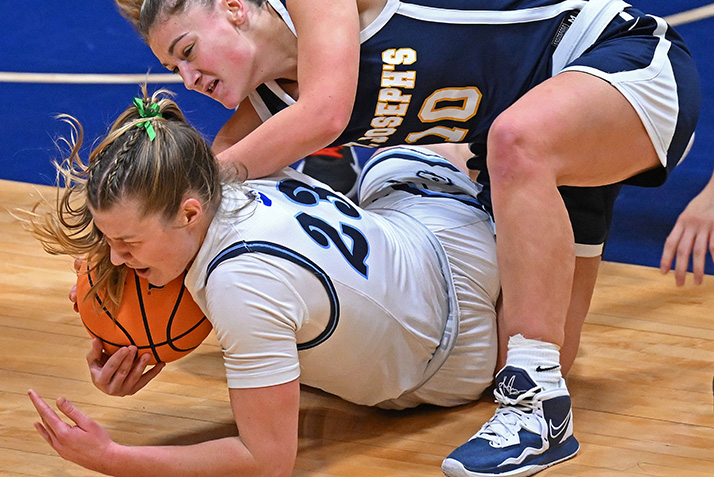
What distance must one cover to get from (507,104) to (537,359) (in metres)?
0.67

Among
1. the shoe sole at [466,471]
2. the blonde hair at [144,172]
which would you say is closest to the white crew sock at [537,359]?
the shoe sole at [466,471]

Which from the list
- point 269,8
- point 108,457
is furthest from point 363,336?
point 269,8

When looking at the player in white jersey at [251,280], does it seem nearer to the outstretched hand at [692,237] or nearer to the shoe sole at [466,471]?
the shoe sole at [466,471]

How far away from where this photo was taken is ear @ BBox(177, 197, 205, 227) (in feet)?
6.01

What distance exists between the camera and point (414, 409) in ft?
7.72

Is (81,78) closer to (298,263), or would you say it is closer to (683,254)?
(298,263)

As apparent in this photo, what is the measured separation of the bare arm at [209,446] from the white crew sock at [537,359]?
0.49 metres

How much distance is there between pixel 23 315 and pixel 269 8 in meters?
1.17

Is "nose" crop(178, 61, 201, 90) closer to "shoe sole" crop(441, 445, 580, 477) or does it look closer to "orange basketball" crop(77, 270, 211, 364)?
"orange basketball" crop(77, 270, 211, 364)

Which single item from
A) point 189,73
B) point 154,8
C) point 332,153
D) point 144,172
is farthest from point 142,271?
point 332,153

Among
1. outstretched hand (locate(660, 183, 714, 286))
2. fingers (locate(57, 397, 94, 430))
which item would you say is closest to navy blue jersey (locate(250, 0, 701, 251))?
outstretched hand (locate(660, 183, 714, 286))

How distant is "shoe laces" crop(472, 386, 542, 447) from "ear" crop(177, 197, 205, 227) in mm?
734

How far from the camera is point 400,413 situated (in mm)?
2332

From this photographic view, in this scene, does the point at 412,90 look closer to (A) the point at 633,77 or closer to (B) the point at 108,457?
(A) the point at 633,77
